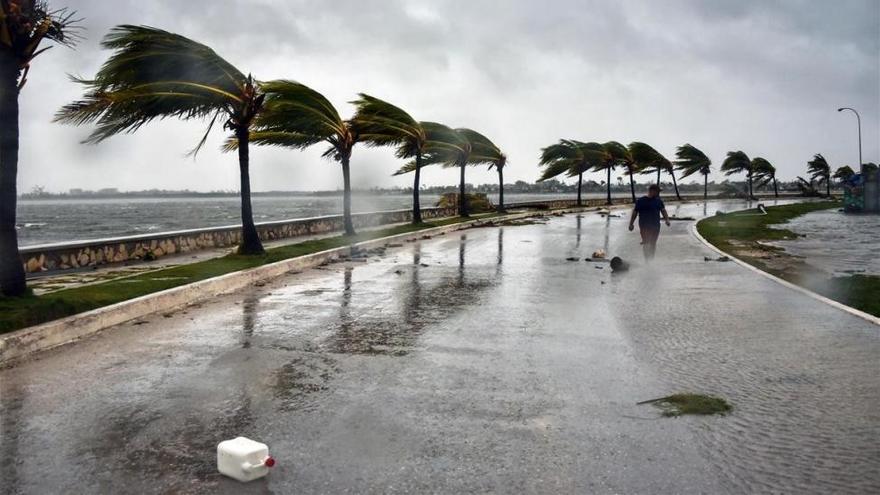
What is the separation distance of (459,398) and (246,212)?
11781 mm

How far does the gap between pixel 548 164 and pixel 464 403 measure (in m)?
53.4

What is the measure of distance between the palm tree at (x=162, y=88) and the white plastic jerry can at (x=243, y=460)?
32.3 feet

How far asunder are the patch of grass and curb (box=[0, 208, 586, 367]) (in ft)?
19.7

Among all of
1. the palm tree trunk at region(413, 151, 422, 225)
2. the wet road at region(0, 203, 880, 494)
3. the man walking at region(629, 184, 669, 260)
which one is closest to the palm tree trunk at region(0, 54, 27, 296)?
the wet road at region(0, 203, 880, 494)

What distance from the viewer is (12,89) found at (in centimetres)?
848

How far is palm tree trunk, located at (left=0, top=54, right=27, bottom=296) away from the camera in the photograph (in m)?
8.34

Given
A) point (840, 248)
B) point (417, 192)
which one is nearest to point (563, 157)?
point (417, 192)

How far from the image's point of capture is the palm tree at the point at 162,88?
1204 centimetres

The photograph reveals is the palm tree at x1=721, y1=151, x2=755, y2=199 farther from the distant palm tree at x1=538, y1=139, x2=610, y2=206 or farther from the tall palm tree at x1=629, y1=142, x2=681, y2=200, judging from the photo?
the distant palm tree at x1=538, y1=139, x2=610, y2=206

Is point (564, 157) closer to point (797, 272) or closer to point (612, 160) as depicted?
point (612, 160)

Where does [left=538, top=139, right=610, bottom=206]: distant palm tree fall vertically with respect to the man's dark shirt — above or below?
above

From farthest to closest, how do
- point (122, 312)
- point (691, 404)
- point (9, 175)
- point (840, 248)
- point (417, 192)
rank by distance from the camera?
point (417, 192) → point (840, 248) → point (9, 175) → point (122, 312) → point (691, 404)

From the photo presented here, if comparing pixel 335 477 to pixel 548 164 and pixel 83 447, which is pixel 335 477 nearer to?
pixel 83 447

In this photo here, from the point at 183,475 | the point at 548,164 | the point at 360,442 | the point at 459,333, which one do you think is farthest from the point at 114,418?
the point at 548,164
